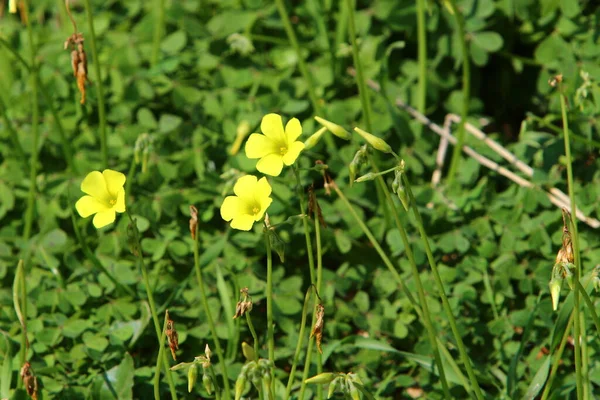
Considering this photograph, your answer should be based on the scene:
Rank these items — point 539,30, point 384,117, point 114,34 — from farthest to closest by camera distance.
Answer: point 114,34
point 539,30
point 384,117

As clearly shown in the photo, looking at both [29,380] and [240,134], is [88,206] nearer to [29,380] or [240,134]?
[29,380]

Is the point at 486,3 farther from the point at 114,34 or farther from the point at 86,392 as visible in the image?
the point at 86,392

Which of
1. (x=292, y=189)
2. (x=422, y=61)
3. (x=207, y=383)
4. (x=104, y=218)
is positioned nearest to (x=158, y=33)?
(x=292, y=189)

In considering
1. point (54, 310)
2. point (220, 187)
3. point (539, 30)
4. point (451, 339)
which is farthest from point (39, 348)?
point (539, 30)

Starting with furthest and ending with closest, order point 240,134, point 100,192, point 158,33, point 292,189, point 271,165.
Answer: point 158,33 → point 240,134 → point 292,189 → point 100,192 → point 271,165

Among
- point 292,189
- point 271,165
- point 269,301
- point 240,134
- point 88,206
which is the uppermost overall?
point 271,165

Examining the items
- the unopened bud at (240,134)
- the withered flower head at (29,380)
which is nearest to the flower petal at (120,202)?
the withered flower head at (29,380)

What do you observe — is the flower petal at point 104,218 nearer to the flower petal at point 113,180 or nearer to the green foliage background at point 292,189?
the flower petal at point 113,180

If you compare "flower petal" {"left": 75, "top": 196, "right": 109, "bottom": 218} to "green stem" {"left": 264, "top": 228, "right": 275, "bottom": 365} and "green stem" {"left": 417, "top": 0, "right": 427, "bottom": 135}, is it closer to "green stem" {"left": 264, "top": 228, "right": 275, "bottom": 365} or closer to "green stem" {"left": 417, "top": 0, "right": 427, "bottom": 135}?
"green stem" {"left": 264, "top": 228, "right": 275, "bottom": 365}
